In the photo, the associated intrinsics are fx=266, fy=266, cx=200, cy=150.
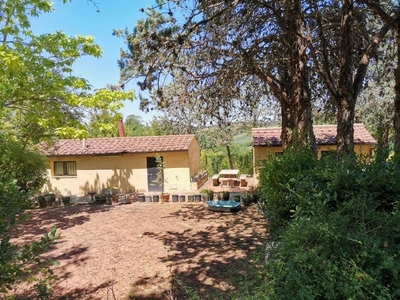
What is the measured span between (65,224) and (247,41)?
10.1m

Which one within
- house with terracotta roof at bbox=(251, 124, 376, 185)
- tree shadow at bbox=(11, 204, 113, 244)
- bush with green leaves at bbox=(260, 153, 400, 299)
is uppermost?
house with terracotta roof at bbox=(251, 124, 376, 185)

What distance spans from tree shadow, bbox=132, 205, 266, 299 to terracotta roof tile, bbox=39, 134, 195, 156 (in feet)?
21.2

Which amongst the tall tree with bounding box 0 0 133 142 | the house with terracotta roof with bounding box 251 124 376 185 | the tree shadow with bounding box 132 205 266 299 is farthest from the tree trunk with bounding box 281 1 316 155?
the house with terracotta roof with bounding box 251 124 376 185

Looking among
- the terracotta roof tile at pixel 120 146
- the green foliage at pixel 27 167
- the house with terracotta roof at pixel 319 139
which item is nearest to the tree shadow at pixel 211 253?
the house with terracotta roof at pixel 319 139

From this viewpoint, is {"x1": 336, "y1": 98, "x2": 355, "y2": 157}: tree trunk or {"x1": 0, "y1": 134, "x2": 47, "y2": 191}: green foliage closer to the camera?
{"x1": 336, "y1": 98, "x2": 355, "y2": 157}: tree trunk

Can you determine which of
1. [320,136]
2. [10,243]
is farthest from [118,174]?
[10,243]

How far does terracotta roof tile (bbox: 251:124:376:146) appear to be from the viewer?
15.8 meters

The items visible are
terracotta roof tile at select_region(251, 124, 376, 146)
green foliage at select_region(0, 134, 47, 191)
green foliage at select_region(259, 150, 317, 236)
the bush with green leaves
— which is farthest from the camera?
terracotta roof tile at select_region(251, 124, 376, 146)

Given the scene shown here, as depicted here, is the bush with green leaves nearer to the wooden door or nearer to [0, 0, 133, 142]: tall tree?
[0, 0, 133, 142]: tall tree

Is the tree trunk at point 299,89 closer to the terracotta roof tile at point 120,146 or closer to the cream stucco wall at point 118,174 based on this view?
the terracotta roof tile at point 120,146

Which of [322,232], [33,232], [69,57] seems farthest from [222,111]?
[322,232]

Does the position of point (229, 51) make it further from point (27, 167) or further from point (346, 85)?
point (27, 167)

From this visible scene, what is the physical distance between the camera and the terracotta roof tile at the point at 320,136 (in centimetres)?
1582

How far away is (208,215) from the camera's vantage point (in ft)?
38.1
